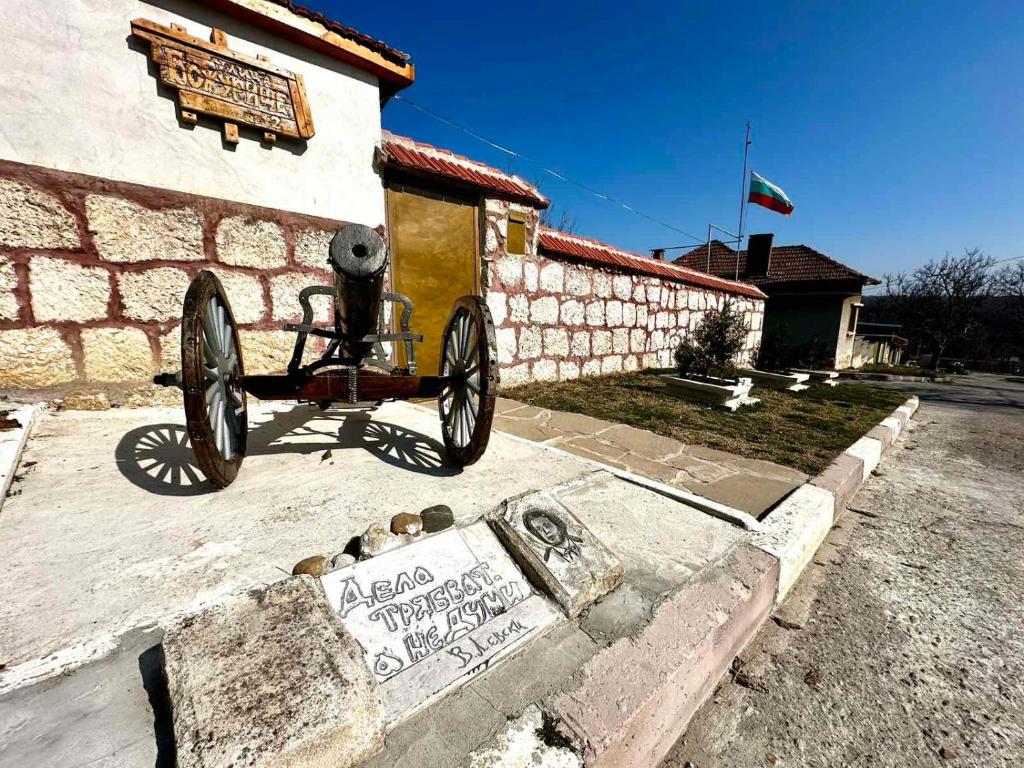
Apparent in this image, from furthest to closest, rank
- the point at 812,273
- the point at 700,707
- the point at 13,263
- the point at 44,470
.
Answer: the point at 812,273
the point at 13,263
the point at 44,470
the point at 700,707

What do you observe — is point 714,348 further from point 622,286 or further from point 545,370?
point 545,370

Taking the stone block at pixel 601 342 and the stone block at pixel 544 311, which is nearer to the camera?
the stone block at pixel 544 311

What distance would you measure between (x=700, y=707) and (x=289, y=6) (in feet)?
16.6

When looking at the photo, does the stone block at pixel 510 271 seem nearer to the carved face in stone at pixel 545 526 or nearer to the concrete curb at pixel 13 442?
the carved face in stone at pixel 545 526

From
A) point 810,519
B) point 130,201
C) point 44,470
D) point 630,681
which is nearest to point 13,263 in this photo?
point 130,201

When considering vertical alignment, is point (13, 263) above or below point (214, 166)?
below

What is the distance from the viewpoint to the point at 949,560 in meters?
2.07

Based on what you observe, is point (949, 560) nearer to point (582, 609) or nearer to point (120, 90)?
point (582, 609)

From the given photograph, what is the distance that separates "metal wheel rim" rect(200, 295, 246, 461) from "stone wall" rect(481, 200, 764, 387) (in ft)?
10.5

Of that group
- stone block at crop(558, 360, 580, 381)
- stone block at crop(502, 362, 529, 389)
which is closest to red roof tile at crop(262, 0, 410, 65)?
stone block at crop(502, 362, 529, 389)

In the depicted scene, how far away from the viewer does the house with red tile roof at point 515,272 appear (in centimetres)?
431

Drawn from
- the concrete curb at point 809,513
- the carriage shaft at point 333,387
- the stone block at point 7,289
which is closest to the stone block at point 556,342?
the concrete curb at point 809,513

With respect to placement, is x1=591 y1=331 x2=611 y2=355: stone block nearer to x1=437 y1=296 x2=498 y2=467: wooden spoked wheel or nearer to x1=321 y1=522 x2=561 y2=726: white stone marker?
x1=437 y1=296 x2=498 y2=467: wooden spoked wheel

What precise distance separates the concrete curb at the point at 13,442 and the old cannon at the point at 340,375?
716 mm
